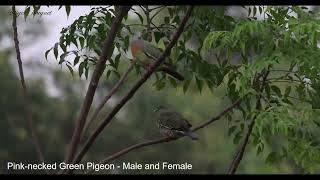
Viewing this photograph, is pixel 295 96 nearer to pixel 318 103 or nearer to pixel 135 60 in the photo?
pixel 318 103

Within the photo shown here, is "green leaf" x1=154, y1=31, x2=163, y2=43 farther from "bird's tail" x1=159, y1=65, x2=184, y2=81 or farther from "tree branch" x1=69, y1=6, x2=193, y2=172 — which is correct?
"tree branch" x1=69, y1=6, x2=193, y2=172

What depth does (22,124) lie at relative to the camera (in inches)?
358

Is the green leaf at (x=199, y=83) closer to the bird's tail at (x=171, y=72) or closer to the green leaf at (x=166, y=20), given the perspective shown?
the bird's tail at (x=171, y=72)

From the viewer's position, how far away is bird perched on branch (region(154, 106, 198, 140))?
2643 mm

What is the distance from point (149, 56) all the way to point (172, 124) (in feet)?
1.14

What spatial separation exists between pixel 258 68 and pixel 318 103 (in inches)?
15.6

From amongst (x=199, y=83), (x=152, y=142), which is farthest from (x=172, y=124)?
(x=152, y=142)

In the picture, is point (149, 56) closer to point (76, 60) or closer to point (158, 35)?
point (158, 35)

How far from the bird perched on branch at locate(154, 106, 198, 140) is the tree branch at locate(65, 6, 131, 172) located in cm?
46

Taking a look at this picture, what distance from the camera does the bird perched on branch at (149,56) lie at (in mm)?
2641

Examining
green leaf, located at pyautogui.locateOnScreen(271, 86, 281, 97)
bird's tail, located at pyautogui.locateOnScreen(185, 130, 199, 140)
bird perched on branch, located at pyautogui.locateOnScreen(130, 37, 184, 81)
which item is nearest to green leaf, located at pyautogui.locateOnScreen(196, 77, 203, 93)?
bird perched on branch, located at pyautogui.locateOnScreen(130, 37, 184, 81)

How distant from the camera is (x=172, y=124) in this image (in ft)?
8.89

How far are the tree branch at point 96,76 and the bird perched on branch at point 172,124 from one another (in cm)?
46

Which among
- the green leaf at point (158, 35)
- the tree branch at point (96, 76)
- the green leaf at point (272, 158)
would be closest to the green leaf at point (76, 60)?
the tree branch at point (96, 76)
